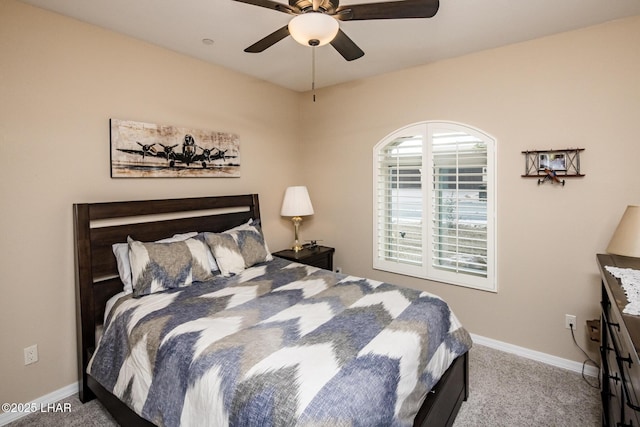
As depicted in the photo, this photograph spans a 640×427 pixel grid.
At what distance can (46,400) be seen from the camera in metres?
2.32

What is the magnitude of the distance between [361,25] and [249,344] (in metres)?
2.26

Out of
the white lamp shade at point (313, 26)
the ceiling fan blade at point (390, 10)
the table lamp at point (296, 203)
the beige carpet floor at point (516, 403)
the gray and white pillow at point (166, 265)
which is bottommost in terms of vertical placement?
the beige carpet floor at point (516, 403)

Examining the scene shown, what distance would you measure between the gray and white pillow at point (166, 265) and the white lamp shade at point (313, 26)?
68.1 inches

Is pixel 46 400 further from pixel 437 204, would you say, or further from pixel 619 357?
pixel 437 204

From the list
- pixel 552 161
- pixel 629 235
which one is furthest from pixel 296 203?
pixel 629 235

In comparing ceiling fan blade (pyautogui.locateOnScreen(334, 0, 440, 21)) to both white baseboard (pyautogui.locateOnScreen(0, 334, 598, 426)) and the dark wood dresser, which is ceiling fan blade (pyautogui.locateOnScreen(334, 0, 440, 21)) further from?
white baseboard (pyautogui.locateOnScreen(0, 334, 598, 426))

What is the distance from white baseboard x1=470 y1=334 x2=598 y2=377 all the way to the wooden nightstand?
5.47ft

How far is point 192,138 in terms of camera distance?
311 centimetres

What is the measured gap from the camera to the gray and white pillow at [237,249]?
2.79m

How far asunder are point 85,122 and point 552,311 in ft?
12.8

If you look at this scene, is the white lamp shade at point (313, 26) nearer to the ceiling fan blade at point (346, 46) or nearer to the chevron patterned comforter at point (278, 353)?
the ceiling fan blade at point (346, 46)

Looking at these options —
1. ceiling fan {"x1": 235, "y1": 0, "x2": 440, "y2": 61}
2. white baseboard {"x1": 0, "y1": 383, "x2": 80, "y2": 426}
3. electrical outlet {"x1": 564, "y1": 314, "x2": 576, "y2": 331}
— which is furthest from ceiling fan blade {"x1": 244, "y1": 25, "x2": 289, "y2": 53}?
electrical outlet {"x1": 564, "y1": 314, "x2": 576, "y2": 331}

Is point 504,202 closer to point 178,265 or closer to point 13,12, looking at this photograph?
point 178,265

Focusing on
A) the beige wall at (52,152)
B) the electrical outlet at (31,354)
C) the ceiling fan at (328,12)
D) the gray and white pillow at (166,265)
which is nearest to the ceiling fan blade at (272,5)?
the ceiling fan at (328,12)
